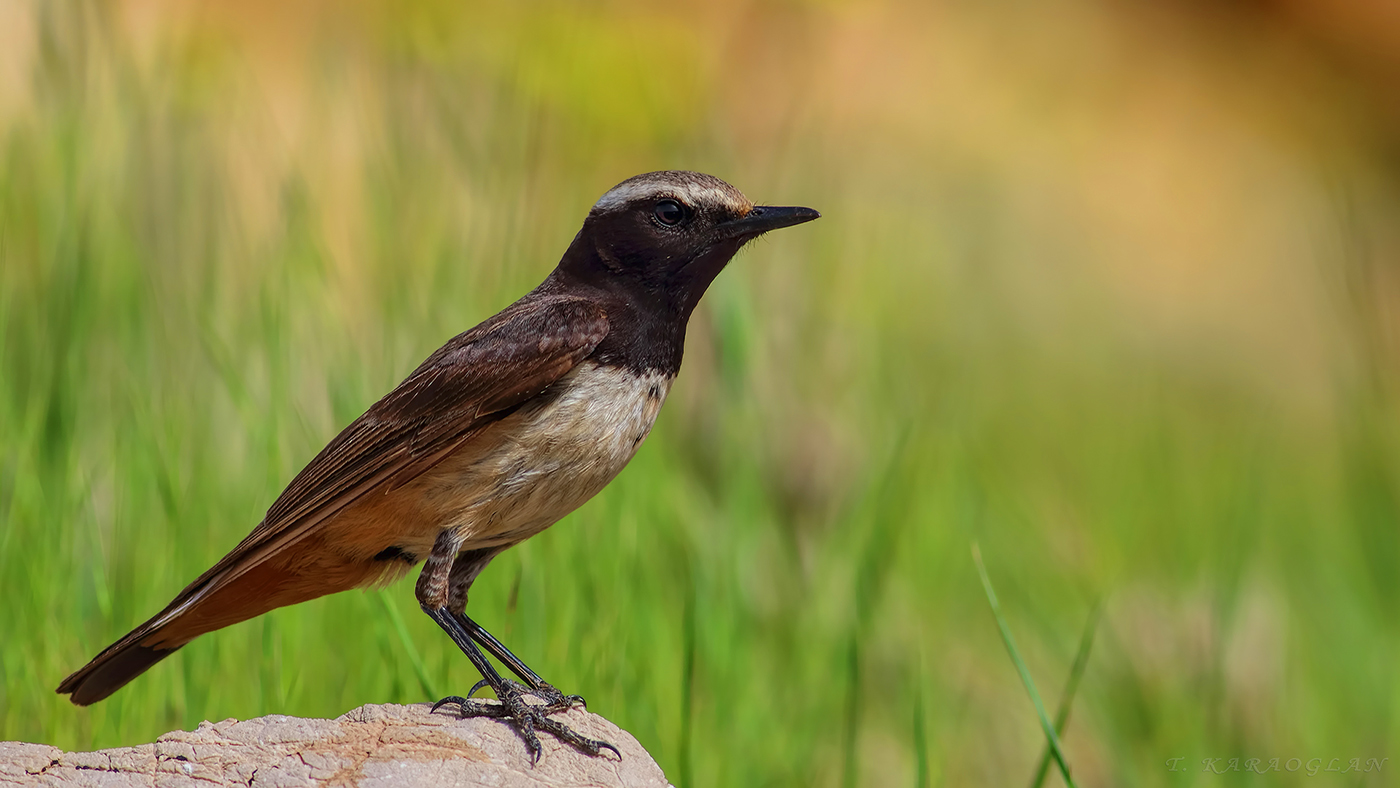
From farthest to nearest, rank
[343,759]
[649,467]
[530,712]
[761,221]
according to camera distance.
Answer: [649,467] < [761,221] < [530,712] < [343,759]

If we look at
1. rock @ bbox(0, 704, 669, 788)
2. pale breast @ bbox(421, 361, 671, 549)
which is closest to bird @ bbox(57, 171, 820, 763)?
pale breast @ bbox(421, 361, 671, 549)

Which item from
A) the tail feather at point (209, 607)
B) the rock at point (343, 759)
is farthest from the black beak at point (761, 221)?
the rock at point (343, 759)

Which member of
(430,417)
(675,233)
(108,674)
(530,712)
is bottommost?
(108,674)

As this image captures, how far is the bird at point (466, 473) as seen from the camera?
4.05 m

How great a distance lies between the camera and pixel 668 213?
4.51 meters

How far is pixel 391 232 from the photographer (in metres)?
6.00

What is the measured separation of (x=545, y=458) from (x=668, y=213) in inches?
39.6

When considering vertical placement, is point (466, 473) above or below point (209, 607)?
above

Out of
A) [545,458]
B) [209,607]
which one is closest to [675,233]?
[545,458]

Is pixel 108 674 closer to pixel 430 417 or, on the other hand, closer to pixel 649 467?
pixel 430 417

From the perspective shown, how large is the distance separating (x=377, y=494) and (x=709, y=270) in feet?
4.40

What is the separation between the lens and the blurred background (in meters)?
4.85

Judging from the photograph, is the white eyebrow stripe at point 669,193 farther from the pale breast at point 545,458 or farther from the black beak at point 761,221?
the pale breast at point 545,458

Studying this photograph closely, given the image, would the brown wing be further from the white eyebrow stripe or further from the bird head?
the white eyebrow stripe
